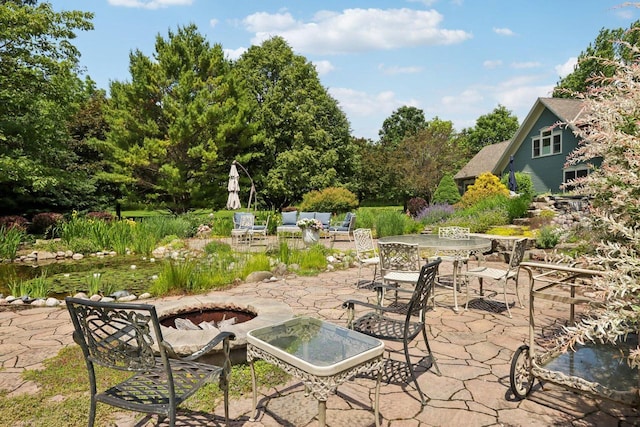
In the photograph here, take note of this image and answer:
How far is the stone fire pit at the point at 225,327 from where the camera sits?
2.94m

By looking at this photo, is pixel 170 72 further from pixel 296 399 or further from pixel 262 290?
pixel 296 399

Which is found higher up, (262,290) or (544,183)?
(544,183)

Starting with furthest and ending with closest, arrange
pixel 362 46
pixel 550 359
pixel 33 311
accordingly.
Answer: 1. pixel 362 46
2. pixel 33 311
3. pixel 550 359

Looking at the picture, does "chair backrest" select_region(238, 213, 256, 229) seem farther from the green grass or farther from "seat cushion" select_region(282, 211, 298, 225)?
the green grass

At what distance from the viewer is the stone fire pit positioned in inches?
116

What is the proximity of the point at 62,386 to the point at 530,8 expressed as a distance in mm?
7588

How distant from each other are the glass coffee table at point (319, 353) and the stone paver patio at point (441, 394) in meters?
0.30

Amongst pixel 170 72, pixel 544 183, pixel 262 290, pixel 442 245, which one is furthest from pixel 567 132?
pixel 170 72

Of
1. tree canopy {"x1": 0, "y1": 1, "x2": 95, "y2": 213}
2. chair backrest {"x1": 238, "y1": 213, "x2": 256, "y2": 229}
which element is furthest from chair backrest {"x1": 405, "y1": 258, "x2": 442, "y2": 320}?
tree canopy {"x1": 0, "y1": 1, "x2": 95, "y2": 213}

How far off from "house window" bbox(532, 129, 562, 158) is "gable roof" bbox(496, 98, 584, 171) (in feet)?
2.82

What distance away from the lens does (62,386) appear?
2883 millimetres

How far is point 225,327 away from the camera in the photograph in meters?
3.29

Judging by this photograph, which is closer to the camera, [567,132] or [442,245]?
[442,245]

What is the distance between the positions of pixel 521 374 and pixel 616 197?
138 centimetres
